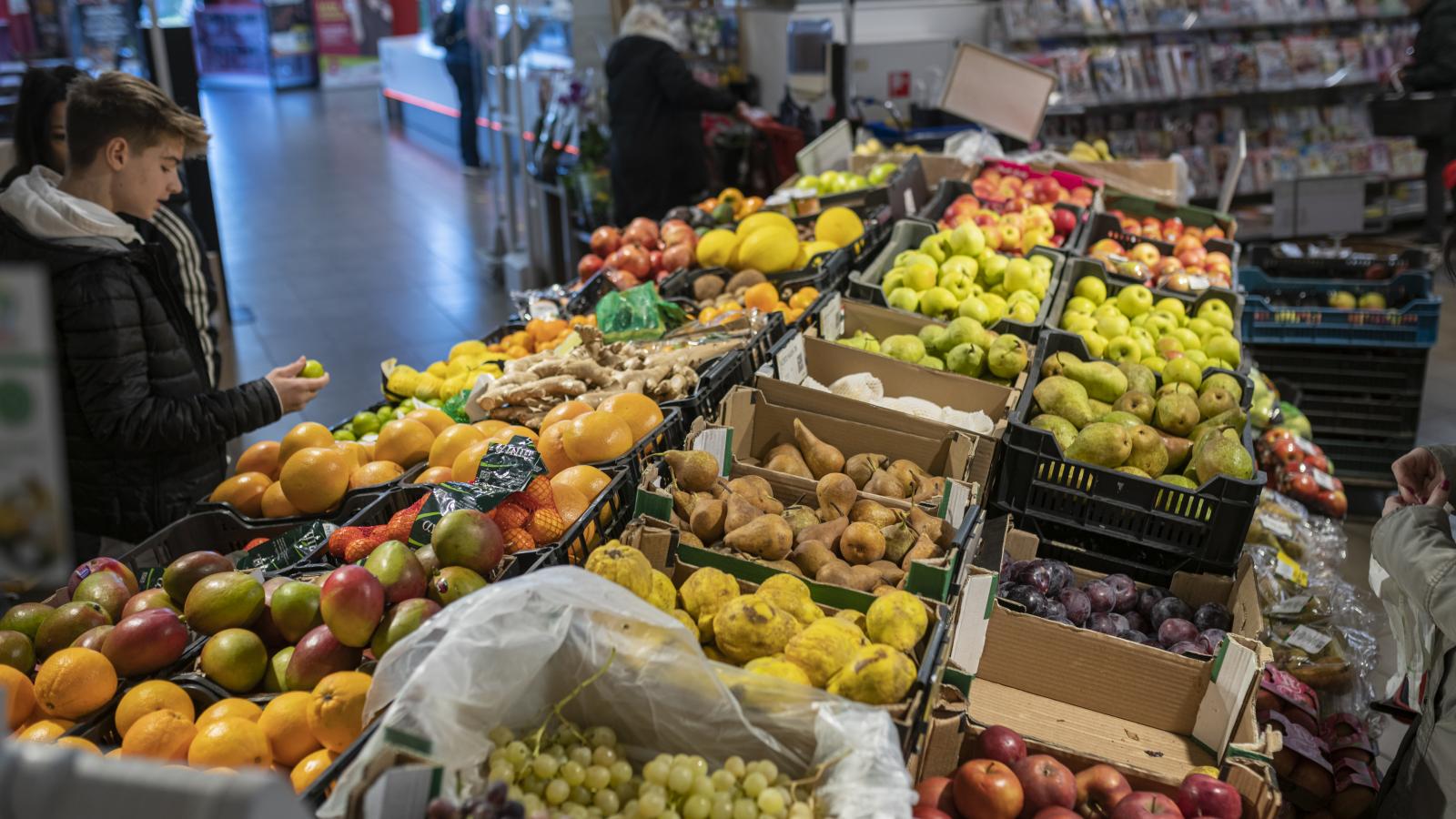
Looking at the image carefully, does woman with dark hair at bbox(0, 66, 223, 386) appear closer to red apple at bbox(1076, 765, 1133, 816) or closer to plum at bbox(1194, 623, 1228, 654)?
red apple at bbox(1076, 765, 1133, 816)

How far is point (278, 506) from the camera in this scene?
2.26 meters

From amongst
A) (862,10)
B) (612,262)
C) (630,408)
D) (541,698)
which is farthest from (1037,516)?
(862,10)

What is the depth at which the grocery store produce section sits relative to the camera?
53.4 inches

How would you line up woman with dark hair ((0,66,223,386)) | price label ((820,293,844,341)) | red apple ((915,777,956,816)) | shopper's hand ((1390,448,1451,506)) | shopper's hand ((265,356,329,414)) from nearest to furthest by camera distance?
red apple ((915,777,956,816))
shopper's hand ((1390,448,1451,506))
shopper's hand ((265,356,329,414))
price label ((820,293,844,341))
woman with dark hair ((0,66,223,386))

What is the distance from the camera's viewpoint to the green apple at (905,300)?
10.4ft

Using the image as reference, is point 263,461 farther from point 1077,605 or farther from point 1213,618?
point 1213,618

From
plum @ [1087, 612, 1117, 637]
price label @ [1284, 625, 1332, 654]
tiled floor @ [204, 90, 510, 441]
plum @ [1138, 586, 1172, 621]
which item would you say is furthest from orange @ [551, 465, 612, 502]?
tiled floor @ [204, 90, 510, 441]

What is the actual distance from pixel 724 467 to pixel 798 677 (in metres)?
0.70

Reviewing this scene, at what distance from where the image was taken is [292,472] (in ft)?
7.25

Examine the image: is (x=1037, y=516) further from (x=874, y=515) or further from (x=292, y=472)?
(x=292, y=472)

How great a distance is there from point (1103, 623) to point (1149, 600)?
0.54ft

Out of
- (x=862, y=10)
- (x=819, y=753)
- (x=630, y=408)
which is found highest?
(x=862, y=10)

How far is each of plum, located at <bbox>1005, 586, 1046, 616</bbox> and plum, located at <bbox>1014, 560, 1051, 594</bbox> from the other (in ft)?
0.09

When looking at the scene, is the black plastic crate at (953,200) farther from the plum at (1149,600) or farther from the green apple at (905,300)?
the plum at (1149,600)
